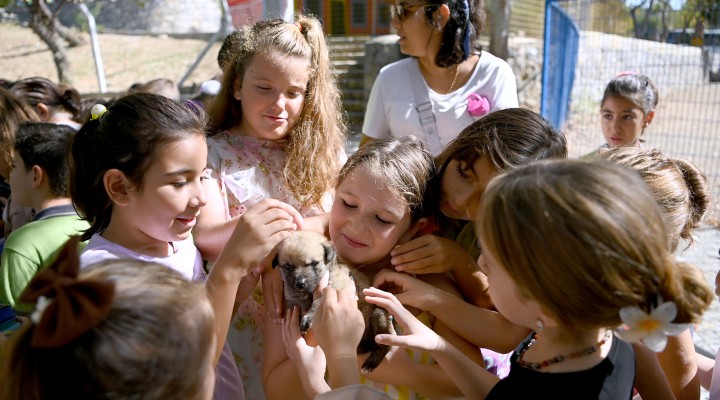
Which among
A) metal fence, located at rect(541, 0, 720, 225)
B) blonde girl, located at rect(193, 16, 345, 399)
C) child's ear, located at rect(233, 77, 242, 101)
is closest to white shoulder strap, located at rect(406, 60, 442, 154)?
blonde girl, located at rect(193, 16, 345, 399)

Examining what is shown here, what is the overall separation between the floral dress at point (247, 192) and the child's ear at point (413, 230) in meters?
0.59

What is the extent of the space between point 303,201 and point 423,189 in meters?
0.64

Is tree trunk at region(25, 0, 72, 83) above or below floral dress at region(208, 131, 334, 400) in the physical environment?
above

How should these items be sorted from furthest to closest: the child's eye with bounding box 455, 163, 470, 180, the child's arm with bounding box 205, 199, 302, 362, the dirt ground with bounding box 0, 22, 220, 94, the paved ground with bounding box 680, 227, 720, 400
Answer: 1. the dirt ground with bounding box 0, 22, 220, 94
2. the paved ground with bounding box 680, 227, 720, 400
3. the child's eye with bounding box 455, 163, 470, 180
4. the child's arm with bounding box 205, 199, 302, 362

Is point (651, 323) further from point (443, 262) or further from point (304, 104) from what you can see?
point (304, 104)

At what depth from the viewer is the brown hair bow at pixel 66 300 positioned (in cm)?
118

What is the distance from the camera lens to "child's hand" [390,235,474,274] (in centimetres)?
228

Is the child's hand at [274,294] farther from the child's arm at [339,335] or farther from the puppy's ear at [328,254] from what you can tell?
the child's arm at [339,335]

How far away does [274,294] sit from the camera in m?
2.42

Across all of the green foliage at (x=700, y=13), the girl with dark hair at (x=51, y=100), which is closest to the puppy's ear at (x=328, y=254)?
the girl with dark hair at (x=51, y=100)

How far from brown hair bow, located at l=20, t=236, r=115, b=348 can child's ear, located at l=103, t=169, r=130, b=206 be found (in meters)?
0.93

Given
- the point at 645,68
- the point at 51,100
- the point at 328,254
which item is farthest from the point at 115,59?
the point at 328,254

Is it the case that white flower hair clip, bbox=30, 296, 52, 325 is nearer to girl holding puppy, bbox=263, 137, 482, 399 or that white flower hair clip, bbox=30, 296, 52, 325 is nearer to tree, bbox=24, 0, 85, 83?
girl holding puppy, bbox=263, 137, 482, 399

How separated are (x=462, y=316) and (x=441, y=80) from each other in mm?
2073
